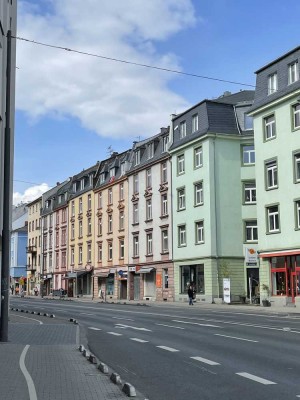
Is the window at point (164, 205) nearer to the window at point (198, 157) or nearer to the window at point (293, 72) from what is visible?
the window at point (198, 157)

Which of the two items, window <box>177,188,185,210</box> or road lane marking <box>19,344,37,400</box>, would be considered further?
window <box>177,188,185,210</box>

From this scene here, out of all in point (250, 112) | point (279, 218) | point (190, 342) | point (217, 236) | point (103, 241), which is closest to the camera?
point (190, 342)

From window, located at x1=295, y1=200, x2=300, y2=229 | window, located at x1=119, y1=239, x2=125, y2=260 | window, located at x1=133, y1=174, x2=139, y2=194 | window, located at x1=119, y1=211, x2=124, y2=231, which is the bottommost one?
window, located at x1=119, y1=239, x2=125, y2=260

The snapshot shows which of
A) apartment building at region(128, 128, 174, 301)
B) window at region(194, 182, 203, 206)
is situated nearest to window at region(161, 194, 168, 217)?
apartment building at region(128, 128, 174, 301)

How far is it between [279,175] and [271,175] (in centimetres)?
116

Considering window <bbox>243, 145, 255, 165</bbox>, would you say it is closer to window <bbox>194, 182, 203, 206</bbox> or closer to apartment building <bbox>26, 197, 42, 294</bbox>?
window <bbox>194, 182, 203, 206</bbox>

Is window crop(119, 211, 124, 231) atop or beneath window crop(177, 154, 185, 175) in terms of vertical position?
beneath

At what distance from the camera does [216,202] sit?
44.7 metres

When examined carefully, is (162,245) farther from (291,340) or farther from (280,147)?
(291,340)

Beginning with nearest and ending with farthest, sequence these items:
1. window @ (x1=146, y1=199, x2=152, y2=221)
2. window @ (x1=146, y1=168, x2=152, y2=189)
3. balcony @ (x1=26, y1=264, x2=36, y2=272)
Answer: window @ (x1=146, y1=199, x2=152, y2=221) < window @ (x1=146, y1=168, x2=152, y2=189) < balcony @ (x1=26, y1=264, x2=36, y2=272)

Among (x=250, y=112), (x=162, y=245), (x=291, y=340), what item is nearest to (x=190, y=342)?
(x=291, y=340)

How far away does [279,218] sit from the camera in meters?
36.7

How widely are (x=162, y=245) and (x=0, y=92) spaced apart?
3503cm

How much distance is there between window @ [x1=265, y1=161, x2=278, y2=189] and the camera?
37.4m
